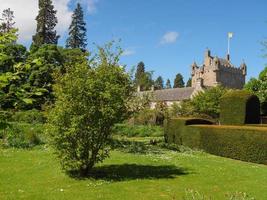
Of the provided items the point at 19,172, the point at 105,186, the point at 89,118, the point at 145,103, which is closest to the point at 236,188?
the point at 105,186

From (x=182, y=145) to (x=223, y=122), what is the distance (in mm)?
3124

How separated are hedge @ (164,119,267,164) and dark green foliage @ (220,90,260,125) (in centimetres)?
258

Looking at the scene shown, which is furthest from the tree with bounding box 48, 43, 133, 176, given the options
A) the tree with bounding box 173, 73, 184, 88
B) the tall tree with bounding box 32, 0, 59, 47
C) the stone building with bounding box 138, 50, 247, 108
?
the tree with bounding box 173, 73, 184, 88

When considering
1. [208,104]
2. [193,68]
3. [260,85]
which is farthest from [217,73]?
[260,85]

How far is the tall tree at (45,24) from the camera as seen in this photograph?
62438mm

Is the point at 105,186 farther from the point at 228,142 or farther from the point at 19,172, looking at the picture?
the point at 228,142

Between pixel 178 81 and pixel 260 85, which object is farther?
pixel 178 81

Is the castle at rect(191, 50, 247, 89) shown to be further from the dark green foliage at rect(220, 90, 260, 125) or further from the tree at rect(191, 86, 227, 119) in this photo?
the dark green foliage at rect(220, 90, 260, 125)

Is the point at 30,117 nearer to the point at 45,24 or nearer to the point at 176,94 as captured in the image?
the point at 45,24

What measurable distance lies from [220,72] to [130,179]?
80.8 m

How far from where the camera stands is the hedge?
19.5 meters

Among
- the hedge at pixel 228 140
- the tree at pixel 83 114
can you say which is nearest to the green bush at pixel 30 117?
the hedge at pixel 228 140

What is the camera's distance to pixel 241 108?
25.6 meters

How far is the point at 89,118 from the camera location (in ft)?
45.9
